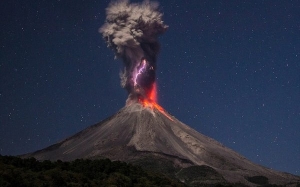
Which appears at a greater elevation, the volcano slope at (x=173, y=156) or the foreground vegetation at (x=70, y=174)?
the volcano slope at (x=173, y=156)

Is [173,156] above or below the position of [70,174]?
above

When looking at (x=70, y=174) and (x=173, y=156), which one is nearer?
(x=70, y=174)

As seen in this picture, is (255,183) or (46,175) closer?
(46,175)

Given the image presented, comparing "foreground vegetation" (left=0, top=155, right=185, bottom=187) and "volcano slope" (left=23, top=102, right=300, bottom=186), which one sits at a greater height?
"volcano slope" (left=23, top=102, right=300, bottom=186)

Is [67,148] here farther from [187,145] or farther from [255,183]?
[255,183]

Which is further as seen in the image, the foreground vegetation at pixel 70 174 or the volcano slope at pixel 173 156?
the volcano slope at pixel 173 156

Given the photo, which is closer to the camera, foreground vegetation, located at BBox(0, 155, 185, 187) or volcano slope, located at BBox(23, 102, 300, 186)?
foreground vegetation, located at BBox(0, 155, 185, 187)

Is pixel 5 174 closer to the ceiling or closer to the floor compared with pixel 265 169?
closer to the floor

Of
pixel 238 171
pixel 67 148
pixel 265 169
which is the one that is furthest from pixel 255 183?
pixel 67 148
